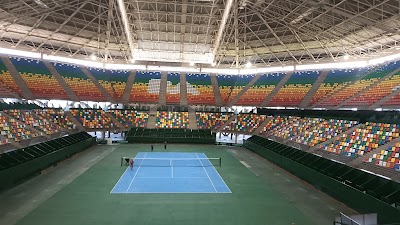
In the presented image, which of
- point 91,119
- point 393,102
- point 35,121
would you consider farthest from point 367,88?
point 35,121

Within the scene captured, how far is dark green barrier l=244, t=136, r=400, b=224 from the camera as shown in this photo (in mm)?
15325

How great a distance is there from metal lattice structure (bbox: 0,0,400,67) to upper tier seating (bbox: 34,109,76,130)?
10.1 m

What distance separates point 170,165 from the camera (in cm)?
2939

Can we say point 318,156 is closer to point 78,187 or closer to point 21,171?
point 78,187

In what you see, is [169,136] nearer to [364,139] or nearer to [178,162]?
[178,162]

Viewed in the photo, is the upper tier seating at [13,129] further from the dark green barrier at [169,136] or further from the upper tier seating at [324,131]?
the upper tier seating at [324,131]

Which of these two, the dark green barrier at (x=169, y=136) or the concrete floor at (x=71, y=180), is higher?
the dark green barrier at (x=169, y=136)

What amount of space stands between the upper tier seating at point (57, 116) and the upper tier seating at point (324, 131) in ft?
110

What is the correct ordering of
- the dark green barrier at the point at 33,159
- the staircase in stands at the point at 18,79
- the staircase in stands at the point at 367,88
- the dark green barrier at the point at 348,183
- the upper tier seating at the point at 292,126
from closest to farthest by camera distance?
1. the dark green barrier at the point at 348,183
2. the dark green barrier at the point at 33,159
3. the upper tier seating at the point at 292,126
4. the staircase in stands at the point at 367,88
5. the staircase in stands at the point at 18,79

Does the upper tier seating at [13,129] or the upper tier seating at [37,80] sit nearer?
the upper tier seating at [13,129]

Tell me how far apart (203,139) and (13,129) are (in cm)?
2598

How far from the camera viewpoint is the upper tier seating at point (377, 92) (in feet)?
135

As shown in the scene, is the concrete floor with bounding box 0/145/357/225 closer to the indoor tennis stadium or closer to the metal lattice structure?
the indoor tennis stadium

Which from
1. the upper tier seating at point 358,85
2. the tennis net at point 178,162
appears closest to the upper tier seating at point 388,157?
the tennis net at point 178,162
